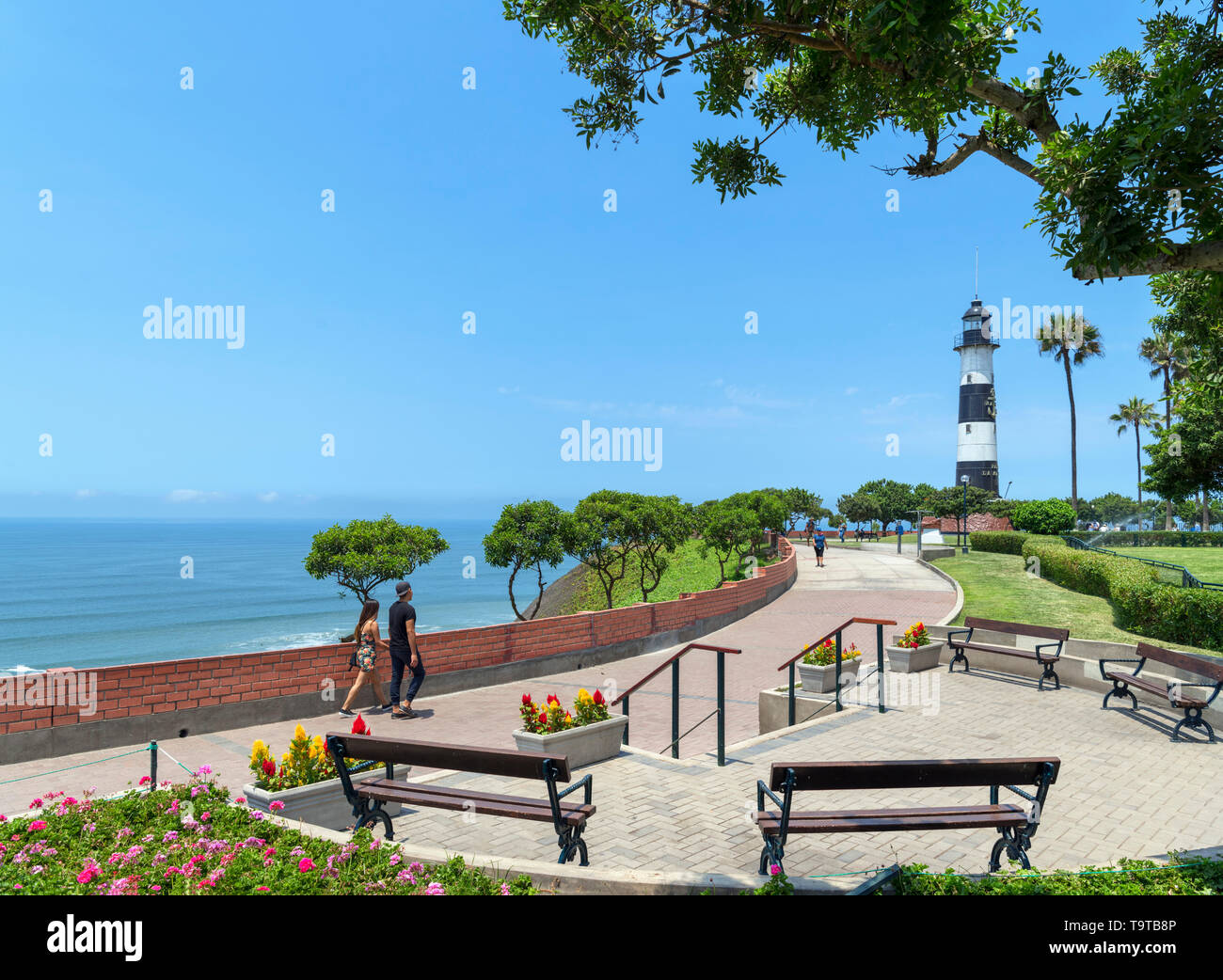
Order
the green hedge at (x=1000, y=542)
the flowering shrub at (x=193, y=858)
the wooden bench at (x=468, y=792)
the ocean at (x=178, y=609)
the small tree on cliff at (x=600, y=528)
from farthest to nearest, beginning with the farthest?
the ocean at (x=178, y=609)
the green hedge at (x=1000, y=542)
the small tree on cliff at (x=600, y=528)
the wooden bench at (x=468, y=792)
the flowering shrub at (x=193, y=858)

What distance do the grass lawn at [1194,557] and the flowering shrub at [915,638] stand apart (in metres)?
19.3

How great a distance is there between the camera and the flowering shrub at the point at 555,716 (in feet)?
25.5

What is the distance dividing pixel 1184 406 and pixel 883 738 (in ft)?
47.6

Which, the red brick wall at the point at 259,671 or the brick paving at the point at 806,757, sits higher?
the red brick wall at the point at 259,671

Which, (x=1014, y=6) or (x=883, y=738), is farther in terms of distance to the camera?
(x=883, y=738)

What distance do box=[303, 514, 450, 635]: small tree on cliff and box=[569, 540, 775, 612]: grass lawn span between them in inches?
1232

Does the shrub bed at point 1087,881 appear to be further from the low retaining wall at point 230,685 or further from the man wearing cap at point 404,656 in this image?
the low retaining wall at point 230,685

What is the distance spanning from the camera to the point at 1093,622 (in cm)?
1989

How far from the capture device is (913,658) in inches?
517

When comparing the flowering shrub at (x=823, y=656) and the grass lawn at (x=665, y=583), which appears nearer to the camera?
the flowering shrub at (x=823, y=656)

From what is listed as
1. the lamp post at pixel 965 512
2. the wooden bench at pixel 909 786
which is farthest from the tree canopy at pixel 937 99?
the lamp post at pixel 965 512

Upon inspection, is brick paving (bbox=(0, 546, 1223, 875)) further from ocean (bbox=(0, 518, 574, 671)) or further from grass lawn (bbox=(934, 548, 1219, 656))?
ocean (bbox=(0, 518, 574, 671))
